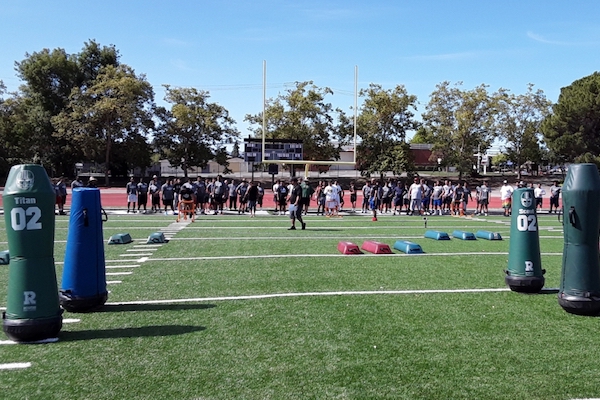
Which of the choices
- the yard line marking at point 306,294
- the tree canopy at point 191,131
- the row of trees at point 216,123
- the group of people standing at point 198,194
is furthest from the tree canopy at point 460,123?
the yard line marking at point 306,294

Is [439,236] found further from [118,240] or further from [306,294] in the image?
[118,240]

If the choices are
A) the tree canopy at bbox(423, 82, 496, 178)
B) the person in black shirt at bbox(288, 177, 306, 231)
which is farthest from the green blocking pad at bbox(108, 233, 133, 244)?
the tree canopy at bbox(423, 82, 496, 178)

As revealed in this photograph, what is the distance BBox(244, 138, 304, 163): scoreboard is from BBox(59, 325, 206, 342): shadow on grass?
1895 cm

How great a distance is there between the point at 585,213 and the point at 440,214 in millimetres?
18129

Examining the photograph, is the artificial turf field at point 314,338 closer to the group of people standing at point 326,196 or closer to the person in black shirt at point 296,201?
the person in black shirt at point 296,201

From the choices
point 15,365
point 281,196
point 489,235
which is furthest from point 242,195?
point 15,365

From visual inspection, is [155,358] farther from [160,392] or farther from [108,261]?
[108,261]

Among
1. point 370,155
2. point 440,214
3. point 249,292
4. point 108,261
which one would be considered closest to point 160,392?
point 249,292

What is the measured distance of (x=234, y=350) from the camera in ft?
15.8

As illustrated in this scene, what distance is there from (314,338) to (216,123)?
1755 inches

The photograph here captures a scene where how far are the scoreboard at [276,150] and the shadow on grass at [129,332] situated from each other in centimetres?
1895

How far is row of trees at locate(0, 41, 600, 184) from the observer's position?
149ft

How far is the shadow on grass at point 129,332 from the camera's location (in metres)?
5.22

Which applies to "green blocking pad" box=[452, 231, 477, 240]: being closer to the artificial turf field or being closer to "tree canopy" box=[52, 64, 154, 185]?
the artificial turf field
